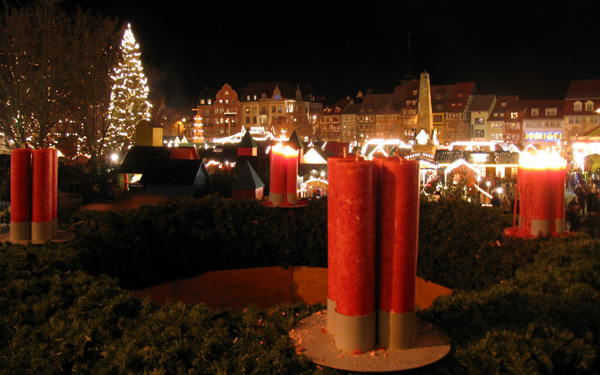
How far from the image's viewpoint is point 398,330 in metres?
2.98

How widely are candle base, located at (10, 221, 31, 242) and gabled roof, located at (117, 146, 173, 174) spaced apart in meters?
→ 17.9

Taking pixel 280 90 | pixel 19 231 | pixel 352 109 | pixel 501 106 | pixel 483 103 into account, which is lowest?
pixel 19 231

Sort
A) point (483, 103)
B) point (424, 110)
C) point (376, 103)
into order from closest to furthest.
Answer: point (424, 110)
point (483, 103)
point (376, 103)

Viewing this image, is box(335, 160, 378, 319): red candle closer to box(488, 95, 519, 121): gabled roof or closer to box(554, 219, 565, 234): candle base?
box(554, 219, 565, 234): candle base

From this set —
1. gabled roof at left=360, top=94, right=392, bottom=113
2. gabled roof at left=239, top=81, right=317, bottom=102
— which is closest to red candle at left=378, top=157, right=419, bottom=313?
gabled roof at left=360, top=94, right=392, bottom=113

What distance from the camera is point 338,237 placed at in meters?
3.01

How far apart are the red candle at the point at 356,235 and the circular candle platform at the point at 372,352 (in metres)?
0.25

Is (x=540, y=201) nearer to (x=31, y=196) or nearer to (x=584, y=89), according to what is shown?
(x=31, y=196)

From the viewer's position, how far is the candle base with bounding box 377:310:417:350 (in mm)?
2979

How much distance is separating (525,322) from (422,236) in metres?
4.09

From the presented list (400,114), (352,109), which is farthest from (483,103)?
(352,109)

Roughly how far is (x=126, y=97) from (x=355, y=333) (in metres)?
36.2

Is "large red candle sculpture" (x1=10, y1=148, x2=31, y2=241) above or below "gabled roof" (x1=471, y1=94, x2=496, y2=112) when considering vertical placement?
below

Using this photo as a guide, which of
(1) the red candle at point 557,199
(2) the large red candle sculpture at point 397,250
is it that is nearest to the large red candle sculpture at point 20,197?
(2) the large red candle sculpture at point 397,250
